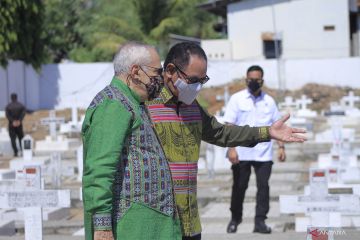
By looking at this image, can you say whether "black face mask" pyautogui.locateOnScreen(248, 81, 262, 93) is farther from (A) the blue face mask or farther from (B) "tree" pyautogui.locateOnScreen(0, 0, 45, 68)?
(B) "tree" pyautogui.locateOnScreen(0, 0, 45, 68)

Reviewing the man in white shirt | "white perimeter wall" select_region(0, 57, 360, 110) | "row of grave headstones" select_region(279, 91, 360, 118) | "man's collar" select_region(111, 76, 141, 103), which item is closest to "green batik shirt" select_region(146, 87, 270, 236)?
"man's collar" select_region(111, 76, 141, 103)

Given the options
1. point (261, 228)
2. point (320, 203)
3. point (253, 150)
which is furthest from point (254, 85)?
point (320, 203)

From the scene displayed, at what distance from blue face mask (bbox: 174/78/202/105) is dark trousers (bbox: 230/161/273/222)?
376 centimetres

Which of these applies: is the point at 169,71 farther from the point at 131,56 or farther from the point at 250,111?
the point at 250,111

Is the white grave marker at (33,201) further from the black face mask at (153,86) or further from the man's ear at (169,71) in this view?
the black face mask at (153,86)

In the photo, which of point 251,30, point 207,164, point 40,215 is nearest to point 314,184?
point 40,215

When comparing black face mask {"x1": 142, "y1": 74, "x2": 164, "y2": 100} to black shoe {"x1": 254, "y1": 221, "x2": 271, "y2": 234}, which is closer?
black face mask {"x1": 142, "y1": 74, "x2": 164, "y2": 100}

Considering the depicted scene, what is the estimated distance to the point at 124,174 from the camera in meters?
4.34

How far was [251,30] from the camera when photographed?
39906 mm

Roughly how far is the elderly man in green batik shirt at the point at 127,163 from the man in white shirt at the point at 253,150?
4403 millimetres

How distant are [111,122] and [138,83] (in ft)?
1.03

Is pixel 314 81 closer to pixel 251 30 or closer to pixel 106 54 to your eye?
pixel 251 30

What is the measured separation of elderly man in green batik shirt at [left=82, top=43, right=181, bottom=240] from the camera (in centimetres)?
420

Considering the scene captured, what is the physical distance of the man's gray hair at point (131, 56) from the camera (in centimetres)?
444
